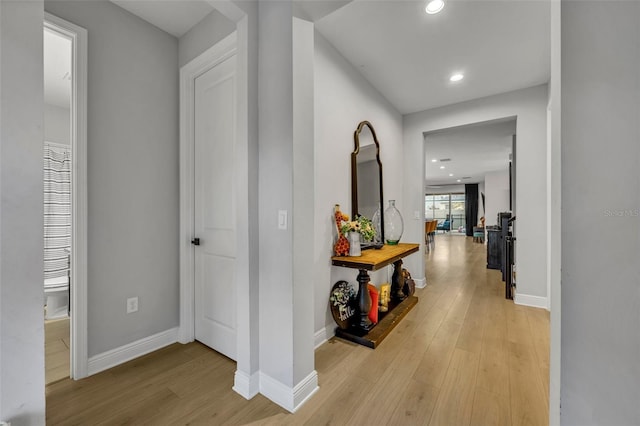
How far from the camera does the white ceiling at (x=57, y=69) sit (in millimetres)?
2225

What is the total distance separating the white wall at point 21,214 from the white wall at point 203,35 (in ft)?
4.00

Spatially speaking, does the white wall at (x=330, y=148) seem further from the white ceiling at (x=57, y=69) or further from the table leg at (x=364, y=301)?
the white ceiling at (x=57, y=69)

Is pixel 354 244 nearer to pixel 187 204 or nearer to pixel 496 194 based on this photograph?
→ pixel 187 204

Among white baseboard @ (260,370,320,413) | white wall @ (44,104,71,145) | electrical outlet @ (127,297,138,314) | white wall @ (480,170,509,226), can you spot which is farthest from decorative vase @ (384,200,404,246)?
white wall @ (480,170,509,226)

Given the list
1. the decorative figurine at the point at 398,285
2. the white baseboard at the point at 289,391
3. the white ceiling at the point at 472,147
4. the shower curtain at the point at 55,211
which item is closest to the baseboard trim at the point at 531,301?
the decorative figurine at the point at 398,285

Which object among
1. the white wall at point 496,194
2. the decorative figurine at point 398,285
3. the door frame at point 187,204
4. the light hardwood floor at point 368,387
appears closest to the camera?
the light hardwood floor at point 368,387

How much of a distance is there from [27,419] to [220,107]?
6.26 ft


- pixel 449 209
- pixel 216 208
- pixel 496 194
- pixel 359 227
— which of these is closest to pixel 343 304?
pixel 359 227

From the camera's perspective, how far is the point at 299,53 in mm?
1458

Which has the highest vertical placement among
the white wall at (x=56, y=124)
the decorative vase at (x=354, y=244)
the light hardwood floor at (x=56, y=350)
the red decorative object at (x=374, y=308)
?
the white wall at (x=56, y=124)

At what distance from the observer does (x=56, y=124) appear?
334 cm

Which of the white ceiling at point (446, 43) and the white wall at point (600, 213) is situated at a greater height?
the white ceiling at point (446, 43)

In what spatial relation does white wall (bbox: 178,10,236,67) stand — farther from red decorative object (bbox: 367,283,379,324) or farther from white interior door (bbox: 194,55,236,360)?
red decorative object (bbox: 367,283,379,324)

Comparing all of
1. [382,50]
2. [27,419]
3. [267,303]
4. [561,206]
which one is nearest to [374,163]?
[382,50]
